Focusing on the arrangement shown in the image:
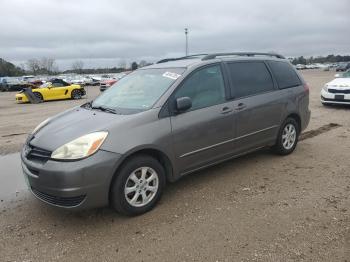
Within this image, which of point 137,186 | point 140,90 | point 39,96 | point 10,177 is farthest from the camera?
point 39,96

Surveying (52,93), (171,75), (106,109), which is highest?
(171,75)

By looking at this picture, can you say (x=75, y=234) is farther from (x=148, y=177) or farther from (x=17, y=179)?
(x=17, y=179)

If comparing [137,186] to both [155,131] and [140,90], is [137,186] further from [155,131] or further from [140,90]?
[140,90]

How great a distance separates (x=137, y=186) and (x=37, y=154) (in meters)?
1.15

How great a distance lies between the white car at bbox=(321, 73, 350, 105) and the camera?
38.0 feet

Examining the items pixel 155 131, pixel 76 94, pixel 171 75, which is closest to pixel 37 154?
pixel 155 131

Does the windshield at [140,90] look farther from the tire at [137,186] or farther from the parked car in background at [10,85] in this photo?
the parked car in background at [10,85]

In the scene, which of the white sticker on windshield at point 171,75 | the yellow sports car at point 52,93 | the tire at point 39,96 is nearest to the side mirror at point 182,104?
the white sticker on windshield at point 171,75

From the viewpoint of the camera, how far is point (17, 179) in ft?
18.1

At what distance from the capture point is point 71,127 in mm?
4027

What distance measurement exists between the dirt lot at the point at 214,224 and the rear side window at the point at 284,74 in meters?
1.49

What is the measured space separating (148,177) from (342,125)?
6624 mm

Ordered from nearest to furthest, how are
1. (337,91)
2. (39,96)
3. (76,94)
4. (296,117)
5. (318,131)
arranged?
1. (296,117)
2. (318,131)
3. (337,91)
4. (39,96)
5. (76,94)

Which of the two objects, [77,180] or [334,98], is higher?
[77,180]
